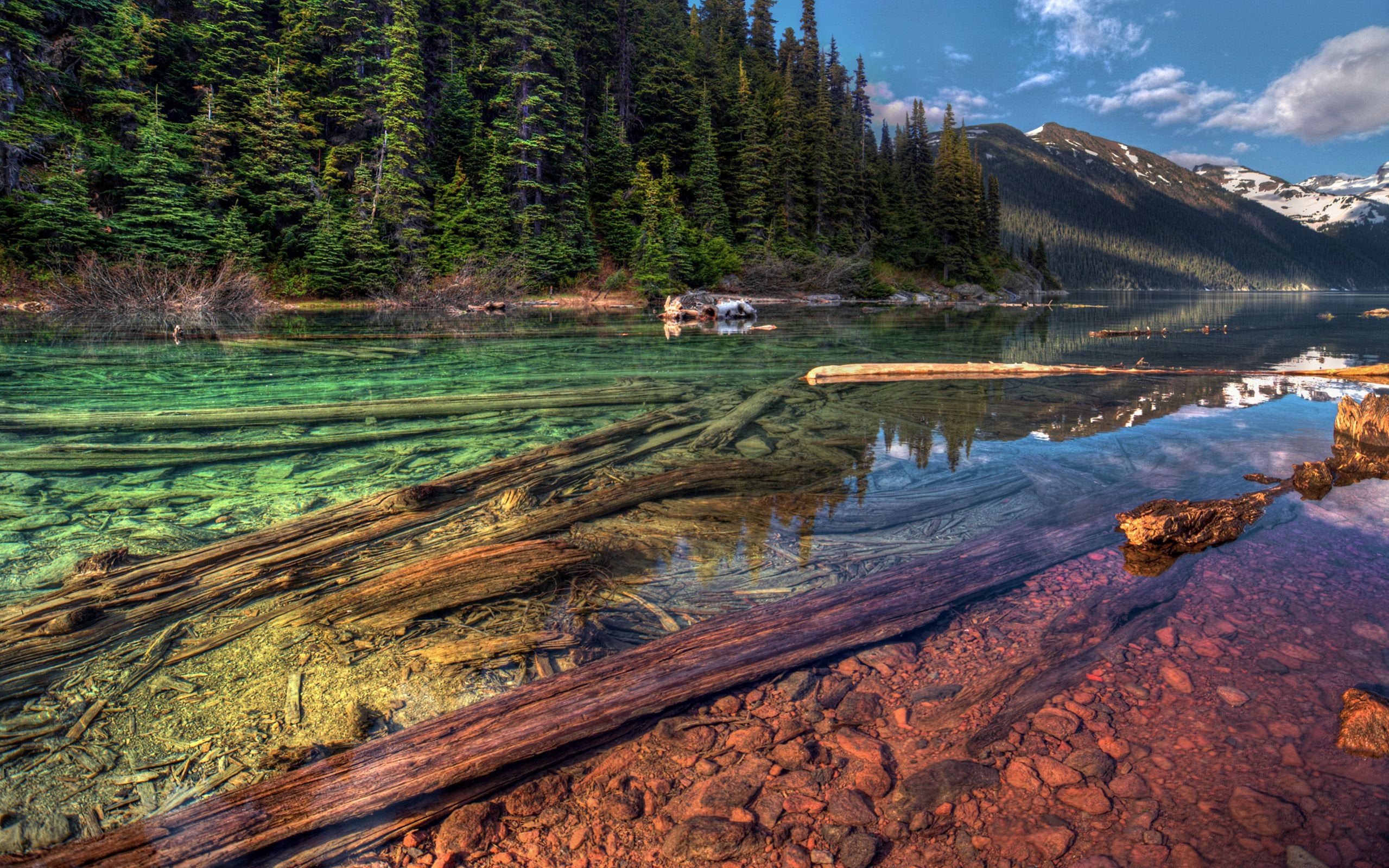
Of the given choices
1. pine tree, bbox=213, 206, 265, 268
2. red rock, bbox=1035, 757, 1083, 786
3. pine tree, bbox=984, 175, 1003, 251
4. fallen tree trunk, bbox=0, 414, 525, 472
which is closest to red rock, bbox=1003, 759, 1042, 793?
red rock, bbox=1035, 757, 1083, 786

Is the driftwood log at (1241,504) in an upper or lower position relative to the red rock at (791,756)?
upper

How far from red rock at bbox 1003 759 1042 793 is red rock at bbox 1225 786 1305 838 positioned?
0.52 metres

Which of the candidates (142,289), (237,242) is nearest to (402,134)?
(237,242)

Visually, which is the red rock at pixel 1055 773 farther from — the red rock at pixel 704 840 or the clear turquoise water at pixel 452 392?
the clear turquoise water at pixel 452 392

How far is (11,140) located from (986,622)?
3759 centimetres

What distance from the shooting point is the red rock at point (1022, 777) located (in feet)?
6.71

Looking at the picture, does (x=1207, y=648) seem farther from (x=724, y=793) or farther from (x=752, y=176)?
(x=752, y=176)

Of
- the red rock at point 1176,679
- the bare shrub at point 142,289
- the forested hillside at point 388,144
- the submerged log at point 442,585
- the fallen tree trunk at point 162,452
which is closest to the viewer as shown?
the red rock at point 1176,679

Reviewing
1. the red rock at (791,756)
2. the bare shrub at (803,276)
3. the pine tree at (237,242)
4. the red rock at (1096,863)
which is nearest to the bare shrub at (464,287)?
the pine tree at (237,242)

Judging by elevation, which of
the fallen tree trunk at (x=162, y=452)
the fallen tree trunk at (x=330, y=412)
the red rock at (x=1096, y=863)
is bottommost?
the red rock at (x=1096, y=863)

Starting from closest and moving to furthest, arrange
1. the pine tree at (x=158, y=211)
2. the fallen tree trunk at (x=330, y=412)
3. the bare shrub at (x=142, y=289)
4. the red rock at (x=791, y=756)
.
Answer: the red rock at (x=791, y=756)
the fallen tree trunk at (x=330, y=412)
the bare shrub at (x=142, y=289)
the pine tree at (x=158, y=211)

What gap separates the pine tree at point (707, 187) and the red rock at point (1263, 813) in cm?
4149

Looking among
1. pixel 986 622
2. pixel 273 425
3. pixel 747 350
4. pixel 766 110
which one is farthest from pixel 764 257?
pixel 986 622

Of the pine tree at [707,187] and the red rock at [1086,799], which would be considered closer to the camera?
the red rock at [1086,799]
